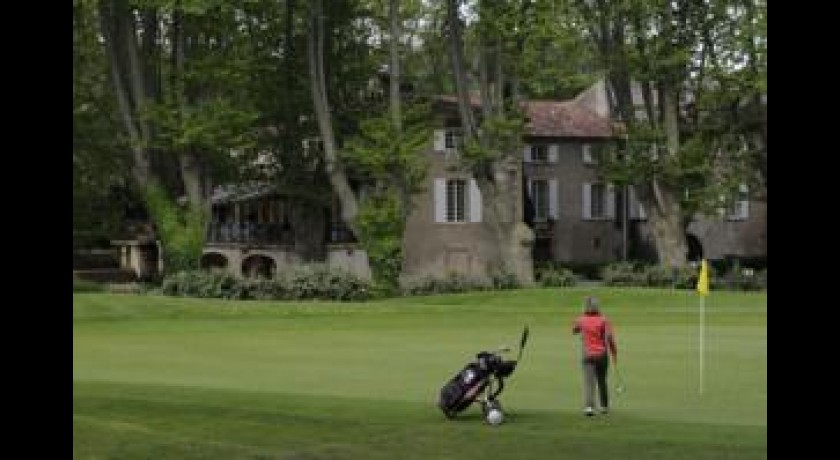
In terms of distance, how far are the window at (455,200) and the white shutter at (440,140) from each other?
5.63 feet

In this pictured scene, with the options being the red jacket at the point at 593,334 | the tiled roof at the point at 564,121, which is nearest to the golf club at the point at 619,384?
the red jacket at the point at 593,334

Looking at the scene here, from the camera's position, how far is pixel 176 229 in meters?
50.5

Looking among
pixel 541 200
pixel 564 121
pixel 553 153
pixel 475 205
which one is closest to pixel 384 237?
pixel 475 205

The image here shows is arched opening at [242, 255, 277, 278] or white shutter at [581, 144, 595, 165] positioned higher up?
white shutter at [581, 144, 595, 165]

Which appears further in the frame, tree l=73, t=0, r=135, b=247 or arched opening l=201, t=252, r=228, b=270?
arched opening l=201, t=252, r=228, b=270

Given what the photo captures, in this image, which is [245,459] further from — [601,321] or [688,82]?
[688,82]

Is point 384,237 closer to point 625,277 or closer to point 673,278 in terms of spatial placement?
point 625,277

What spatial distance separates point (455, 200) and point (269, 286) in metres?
20.6

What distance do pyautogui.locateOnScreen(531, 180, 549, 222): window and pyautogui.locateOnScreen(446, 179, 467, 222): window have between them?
624 cm

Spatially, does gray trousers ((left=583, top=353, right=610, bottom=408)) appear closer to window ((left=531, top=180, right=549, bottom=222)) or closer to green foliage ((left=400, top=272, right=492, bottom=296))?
green foliage ((left=400, top=272, right=492, bottom=296))

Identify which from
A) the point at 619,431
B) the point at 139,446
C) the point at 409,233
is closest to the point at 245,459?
the point at 139,446

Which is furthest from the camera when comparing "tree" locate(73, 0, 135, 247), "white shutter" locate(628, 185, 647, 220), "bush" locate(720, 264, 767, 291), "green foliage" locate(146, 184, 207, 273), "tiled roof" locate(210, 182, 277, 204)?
"white shutter" locate(628, 185, 647, 220)

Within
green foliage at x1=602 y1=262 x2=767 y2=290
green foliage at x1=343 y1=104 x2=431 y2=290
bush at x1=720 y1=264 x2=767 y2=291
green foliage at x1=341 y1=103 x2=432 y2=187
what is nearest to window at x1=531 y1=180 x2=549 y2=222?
green foliage at x1=602 y1=262 x2=767 y2=290

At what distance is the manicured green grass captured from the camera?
1354 centimetres
